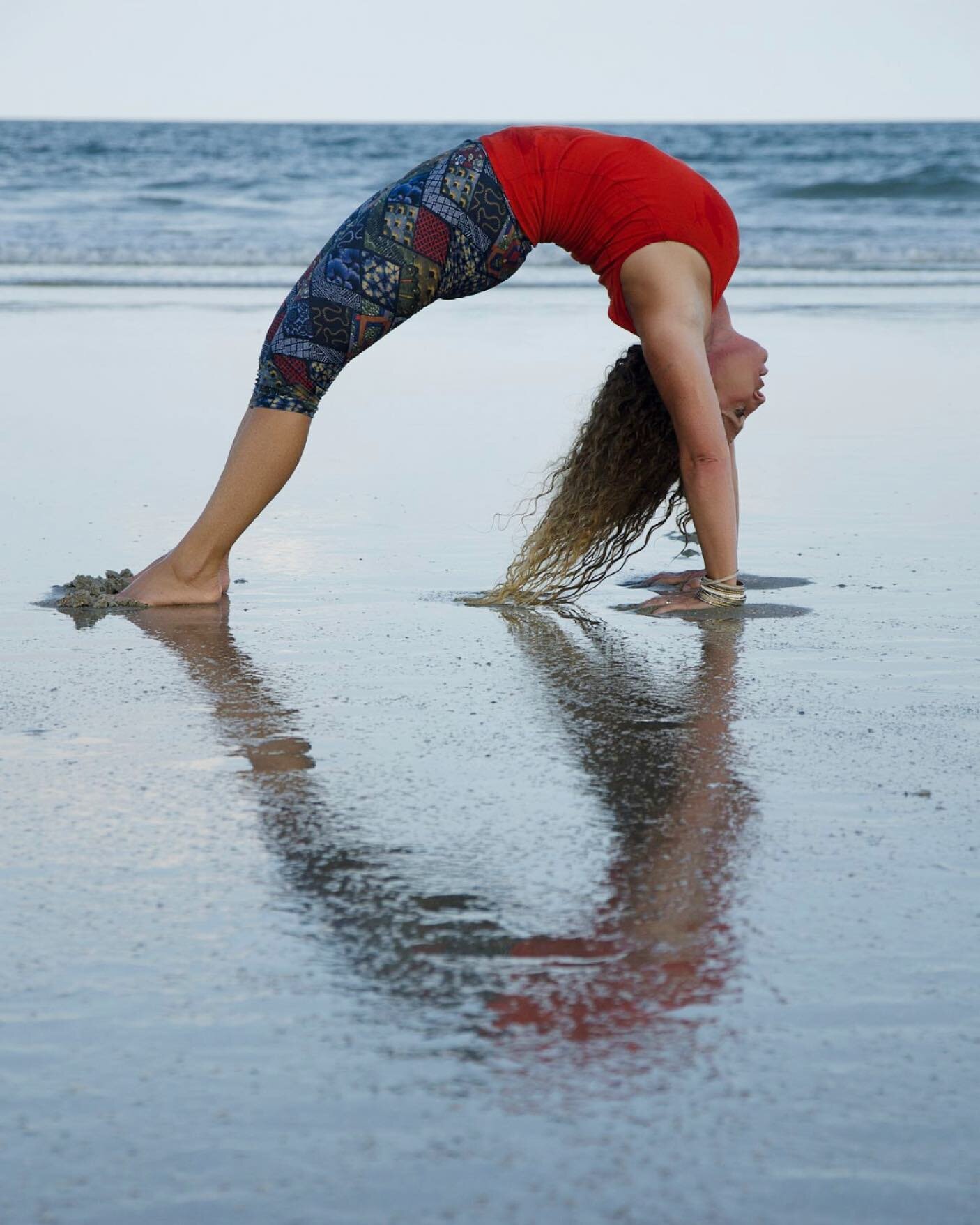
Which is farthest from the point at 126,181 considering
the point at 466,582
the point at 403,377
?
the point at 466,582

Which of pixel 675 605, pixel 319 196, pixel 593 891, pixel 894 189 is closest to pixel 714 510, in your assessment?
pixel 675 605

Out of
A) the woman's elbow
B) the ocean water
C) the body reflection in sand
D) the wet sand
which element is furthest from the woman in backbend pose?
the ocean water

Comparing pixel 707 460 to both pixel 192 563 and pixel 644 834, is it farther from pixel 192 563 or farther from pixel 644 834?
pixel 644 834

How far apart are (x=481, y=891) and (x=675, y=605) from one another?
1.69 metres

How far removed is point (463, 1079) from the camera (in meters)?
1.28

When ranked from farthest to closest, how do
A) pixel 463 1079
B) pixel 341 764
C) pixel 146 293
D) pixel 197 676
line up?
pixel 146 293
pixel 197 676
pixel 341 764
pixel 463 1079

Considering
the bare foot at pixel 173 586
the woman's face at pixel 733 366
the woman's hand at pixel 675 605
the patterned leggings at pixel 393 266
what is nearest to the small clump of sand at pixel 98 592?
the bare foot at pixel 173 586

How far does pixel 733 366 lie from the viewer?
3410 millimetres

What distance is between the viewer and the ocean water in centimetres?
1479

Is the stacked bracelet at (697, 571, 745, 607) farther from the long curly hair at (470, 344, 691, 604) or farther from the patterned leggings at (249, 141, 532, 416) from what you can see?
the patterned leggings at (249, 141, 532, 416)

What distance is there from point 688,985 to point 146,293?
34.8 ft

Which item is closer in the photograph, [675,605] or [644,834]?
[644,834]

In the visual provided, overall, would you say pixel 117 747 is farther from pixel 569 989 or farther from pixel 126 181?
pixel 126 181

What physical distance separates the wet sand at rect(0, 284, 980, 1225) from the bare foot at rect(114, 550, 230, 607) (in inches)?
2.0
